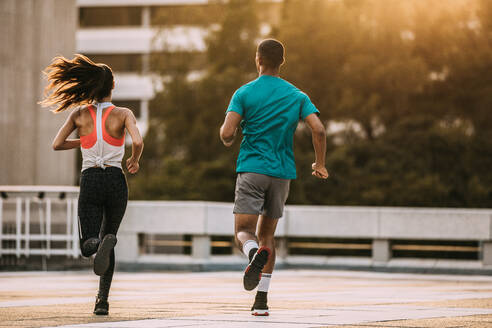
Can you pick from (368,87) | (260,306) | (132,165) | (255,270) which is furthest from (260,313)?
(368,87)

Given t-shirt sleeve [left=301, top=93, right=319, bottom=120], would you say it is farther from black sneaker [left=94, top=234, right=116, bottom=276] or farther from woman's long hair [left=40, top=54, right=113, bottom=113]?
black sneaker [left=94, top=234, right=116, bottom=276]

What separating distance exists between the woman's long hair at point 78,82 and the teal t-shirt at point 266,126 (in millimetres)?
996

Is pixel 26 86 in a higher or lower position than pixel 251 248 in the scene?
higher

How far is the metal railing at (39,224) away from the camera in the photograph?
51.7 ft

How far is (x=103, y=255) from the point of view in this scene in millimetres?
7012

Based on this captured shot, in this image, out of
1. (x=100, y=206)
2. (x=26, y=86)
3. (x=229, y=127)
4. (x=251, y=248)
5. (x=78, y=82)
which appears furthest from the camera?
(x=26, y=86)

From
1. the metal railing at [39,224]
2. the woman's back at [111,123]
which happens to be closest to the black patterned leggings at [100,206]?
the woman's back at [111,123]

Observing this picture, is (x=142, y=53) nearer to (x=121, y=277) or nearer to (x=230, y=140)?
(x=121, y=277)

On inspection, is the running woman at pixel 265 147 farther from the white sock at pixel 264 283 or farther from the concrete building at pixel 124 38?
the concrete building at pixel 124 38

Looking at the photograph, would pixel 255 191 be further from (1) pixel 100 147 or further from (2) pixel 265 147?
(1) pixel 100 147

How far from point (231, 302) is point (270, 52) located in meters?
2.59

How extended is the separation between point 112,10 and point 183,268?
47.7 metres


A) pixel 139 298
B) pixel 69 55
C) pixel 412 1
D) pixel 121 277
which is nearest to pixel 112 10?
pixel 412 1

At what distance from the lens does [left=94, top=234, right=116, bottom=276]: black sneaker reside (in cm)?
698
